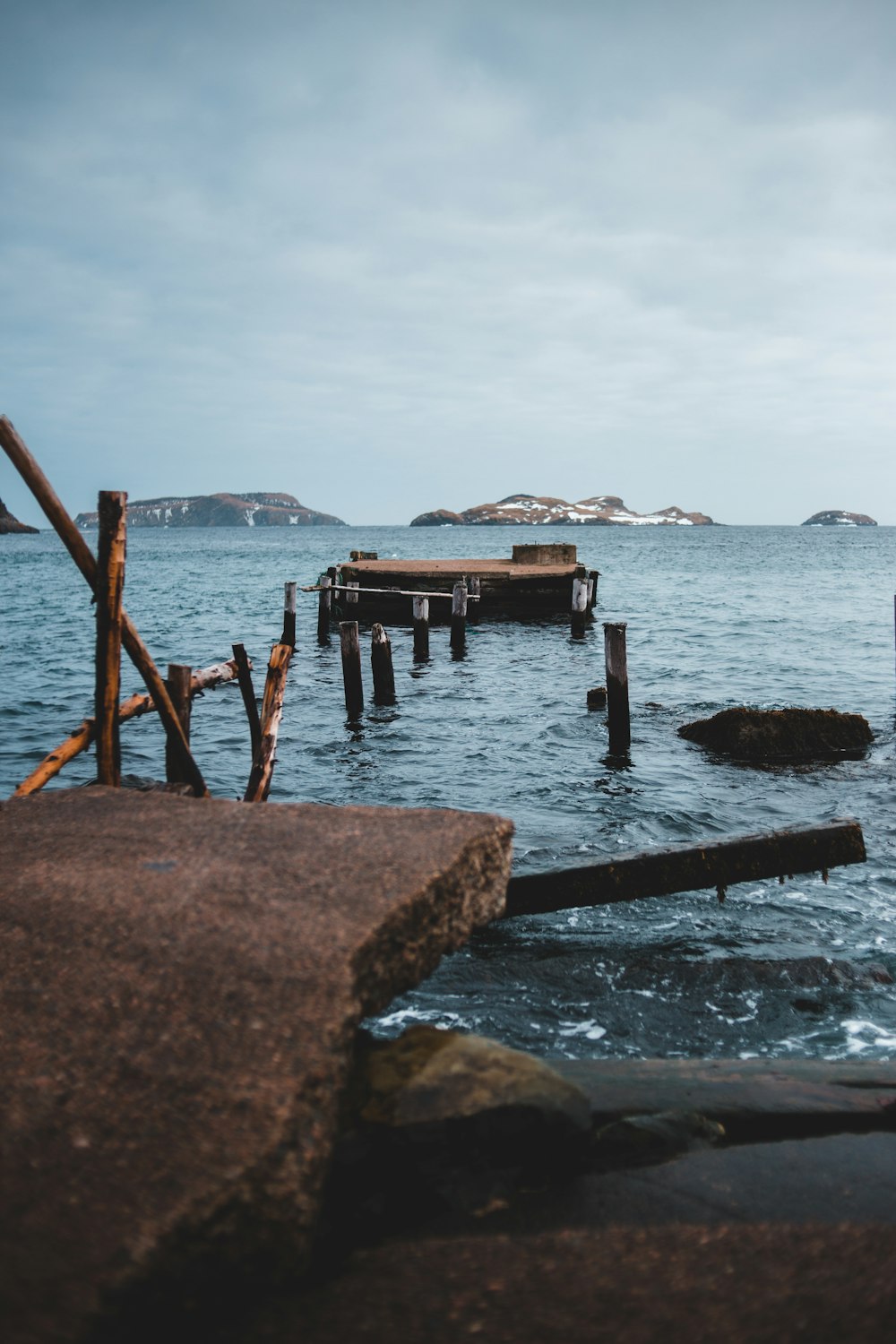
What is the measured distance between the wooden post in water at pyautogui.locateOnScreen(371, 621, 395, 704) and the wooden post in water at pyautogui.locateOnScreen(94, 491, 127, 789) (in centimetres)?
940

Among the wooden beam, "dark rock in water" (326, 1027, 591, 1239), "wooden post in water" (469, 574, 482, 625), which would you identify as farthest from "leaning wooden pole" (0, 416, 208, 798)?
"wooden post in water" (469, 574, 482, 625)

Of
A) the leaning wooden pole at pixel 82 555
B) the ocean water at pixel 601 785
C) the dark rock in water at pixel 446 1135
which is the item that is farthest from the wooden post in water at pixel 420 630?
the dark rock in water at pixel 446 1135

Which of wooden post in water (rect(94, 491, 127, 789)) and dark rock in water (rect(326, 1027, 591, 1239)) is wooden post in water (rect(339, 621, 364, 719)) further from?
dark rock in water (rect(326, 1027, 591, 1239))

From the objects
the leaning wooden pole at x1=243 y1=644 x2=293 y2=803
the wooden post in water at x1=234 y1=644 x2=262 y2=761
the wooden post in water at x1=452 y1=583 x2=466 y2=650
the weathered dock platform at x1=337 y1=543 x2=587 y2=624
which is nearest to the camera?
the leaning wooden pole at x1=243 y1=644 x2=293 y2=803

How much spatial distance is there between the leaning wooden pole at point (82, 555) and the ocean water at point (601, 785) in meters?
2.02

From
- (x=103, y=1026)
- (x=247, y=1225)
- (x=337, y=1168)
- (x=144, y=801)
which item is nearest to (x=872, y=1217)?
(x=337, y=1168)

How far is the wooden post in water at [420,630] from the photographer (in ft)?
62.8

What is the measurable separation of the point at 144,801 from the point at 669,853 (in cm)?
275

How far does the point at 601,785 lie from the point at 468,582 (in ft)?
43.7

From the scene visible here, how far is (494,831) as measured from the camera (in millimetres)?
3557

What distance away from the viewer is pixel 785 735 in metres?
11.4

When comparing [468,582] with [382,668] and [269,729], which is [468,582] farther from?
[269,729]

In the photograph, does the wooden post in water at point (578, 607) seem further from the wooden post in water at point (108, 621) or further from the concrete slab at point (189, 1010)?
the concrete slab at point (189, 1010)

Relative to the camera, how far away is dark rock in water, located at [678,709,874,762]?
448 inches
